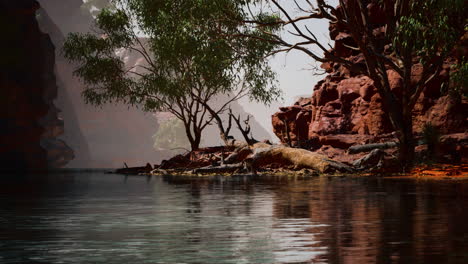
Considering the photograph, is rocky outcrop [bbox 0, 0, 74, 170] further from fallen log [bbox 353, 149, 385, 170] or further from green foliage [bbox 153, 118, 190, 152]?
green foliage [bbox 153, 118, 190, 152]

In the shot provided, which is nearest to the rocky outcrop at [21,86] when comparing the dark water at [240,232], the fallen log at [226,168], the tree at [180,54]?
the tree at [180,54]

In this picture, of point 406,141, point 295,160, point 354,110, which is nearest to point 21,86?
point 354,110

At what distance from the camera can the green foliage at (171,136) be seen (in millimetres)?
174875

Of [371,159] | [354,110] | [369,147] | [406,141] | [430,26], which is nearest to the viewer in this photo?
[430,26]

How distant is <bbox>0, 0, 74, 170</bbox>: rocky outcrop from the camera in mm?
54750

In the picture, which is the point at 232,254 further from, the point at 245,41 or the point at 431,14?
the point at 245,41

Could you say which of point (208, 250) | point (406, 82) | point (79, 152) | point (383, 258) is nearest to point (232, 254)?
point (208, 250)

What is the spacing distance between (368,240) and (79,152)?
12315cm

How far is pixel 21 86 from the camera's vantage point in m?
56.3

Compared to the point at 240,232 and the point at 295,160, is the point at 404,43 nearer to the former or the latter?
the point at 295,160

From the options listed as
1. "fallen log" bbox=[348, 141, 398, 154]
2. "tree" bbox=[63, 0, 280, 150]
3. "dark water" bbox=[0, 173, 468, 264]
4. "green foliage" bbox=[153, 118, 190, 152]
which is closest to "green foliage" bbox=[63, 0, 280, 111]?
"tree" bbox=[63, 0, 280, 150]

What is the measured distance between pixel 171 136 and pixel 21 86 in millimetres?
120905

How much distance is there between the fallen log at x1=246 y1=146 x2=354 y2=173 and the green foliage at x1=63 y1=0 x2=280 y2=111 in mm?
4011

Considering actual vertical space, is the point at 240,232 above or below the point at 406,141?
below
